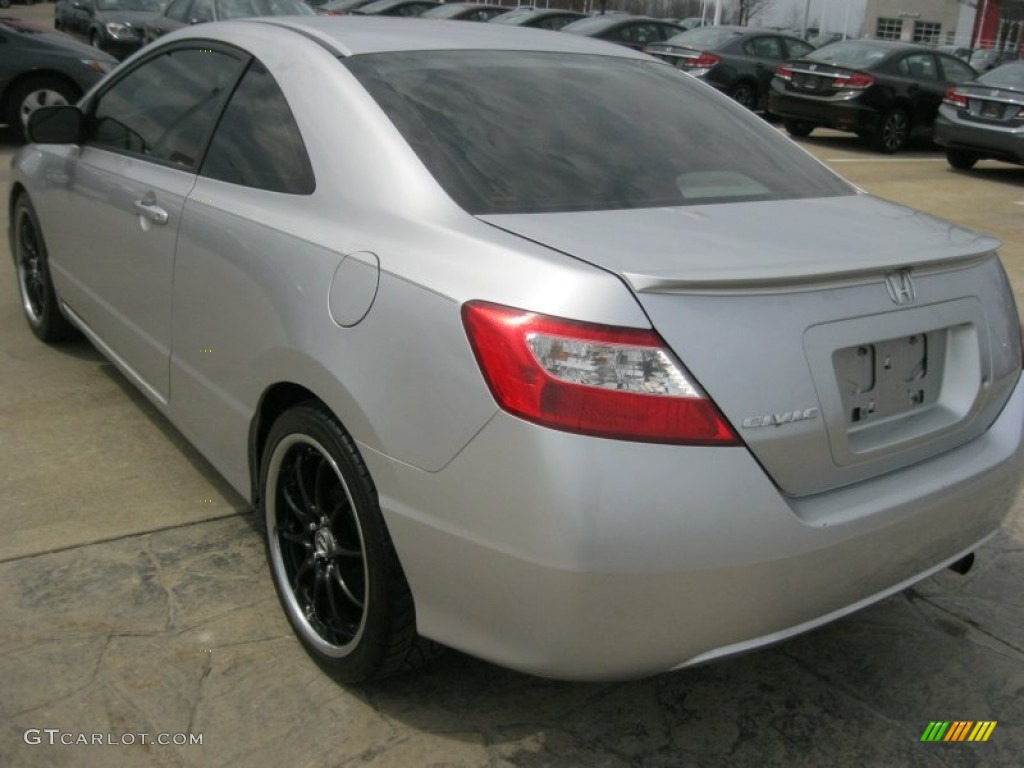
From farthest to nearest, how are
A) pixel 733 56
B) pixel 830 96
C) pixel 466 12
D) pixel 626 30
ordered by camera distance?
pixel 466 12
pixel 626 30
pixel 733 56
pixel 830 96

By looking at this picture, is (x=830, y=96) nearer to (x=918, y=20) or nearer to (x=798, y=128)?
(x=798, y=128)

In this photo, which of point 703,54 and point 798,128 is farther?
point 703,54

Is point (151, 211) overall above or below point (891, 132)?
above

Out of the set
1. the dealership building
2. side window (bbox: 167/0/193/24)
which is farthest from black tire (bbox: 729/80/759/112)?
the dealership building

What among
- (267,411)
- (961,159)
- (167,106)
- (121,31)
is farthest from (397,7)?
(267,411)

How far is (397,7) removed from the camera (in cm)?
2353

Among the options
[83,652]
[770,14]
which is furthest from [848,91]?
[770,14]

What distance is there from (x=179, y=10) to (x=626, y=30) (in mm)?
8408

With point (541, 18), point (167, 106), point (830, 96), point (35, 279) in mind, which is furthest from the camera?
point (541, 18)

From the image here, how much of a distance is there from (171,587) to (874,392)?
6.76 feet

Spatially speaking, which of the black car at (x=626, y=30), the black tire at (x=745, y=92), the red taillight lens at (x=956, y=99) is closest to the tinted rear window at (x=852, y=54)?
the black tire at (x=745, y=92)

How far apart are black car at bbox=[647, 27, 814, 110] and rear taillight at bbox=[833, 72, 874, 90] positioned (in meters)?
2.58

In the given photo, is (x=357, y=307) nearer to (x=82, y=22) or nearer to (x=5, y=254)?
(x=5, y=254)

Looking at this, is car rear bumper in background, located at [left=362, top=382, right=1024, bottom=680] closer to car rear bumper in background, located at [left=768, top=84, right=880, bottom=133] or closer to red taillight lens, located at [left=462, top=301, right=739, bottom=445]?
red taillight lens, located at [left=462, top=301, right=739, bottom=445]
